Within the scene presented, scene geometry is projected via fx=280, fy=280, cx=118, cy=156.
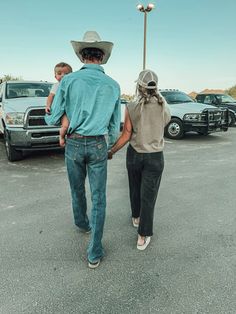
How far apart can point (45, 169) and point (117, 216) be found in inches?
107

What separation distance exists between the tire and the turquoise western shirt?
7.80m

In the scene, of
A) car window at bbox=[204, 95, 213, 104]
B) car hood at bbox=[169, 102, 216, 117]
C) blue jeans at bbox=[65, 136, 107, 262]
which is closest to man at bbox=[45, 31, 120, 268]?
blue jeans at bbox=[65, 136, 107, 262]

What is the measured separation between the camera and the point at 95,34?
2.48 meters

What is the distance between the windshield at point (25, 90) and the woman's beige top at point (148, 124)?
5260mm

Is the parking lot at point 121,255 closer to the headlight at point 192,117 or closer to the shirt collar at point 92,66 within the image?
the shirt collar at point 92,66

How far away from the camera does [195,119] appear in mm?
9617

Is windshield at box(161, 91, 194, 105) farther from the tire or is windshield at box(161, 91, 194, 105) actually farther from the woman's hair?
the woman's hair

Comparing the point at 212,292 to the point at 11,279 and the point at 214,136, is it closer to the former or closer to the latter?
the point at 11,279

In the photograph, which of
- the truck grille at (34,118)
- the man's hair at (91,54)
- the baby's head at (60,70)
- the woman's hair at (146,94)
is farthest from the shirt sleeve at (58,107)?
the truck grille at (34,118)

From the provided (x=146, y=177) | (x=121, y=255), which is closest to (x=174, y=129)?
(x=146, y=177)

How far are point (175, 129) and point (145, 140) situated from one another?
7.70 metres

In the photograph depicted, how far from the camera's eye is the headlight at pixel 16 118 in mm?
5875

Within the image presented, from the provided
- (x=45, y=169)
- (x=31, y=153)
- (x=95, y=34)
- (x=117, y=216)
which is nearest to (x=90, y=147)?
(x=95, y=34)

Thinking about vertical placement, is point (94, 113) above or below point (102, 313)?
above
